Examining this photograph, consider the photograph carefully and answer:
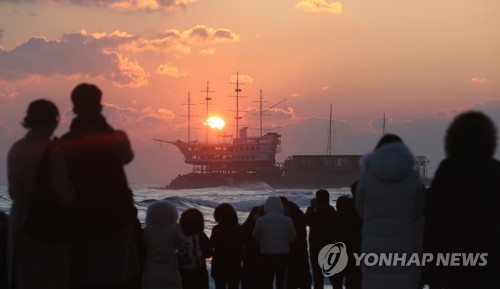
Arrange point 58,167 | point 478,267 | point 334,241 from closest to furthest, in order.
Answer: point 58,167 < point 478,267 < point 334,241

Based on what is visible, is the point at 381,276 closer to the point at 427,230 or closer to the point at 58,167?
the point at 427,230

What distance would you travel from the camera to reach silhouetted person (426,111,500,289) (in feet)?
15.1

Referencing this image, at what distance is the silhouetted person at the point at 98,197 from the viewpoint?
3744 mm

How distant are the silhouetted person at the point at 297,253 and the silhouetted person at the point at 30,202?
4667 mm

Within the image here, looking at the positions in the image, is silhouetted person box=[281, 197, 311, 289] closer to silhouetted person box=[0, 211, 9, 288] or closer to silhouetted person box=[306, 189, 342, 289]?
silhouetted person box=[306, 189, 342, 289]

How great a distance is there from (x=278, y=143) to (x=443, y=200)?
130 meters

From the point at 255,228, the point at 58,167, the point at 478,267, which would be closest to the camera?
the point at 58,167

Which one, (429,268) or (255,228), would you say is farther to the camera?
(255,228)

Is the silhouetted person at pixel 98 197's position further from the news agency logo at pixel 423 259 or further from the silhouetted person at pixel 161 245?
the silhouetted person at pixel 161 245

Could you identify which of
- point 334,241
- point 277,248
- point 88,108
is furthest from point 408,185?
point 334,241

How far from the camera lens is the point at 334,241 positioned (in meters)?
9.38

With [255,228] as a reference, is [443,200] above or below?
above

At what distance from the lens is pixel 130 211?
3846 millimetres

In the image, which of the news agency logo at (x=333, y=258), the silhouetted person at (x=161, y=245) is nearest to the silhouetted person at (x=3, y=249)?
the silhouetted person at (x=161, y=245)
